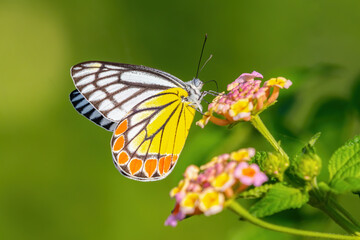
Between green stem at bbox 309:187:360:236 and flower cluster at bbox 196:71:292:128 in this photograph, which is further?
flower cluster at bbox 196:71:292:128

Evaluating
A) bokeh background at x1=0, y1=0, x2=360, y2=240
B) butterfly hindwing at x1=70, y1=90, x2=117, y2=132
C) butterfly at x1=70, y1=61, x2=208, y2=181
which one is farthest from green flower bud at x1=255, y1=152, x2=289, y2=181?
bokeh background at x1=0, y1=0, x2=360, y2=240

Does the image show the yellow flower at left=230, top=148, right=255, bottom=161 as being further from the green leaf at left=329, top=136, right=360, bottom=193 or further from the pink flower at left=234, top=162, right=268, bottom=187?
the green leaf at left=329, top=136, right=360, bottom=193

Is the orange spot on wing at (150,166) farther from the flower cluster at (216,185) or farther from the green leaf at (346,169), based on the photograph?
the green leaf at (346,169)

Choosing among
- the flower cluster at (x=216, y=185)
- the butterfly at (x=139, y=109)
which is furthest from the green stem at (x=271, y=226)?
the butterfly at (x=139, y=109)

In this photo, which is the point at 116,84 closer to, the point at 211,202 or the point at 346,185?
the point at 211,202

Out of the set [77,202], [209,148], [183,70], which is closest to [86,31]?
[183,70]

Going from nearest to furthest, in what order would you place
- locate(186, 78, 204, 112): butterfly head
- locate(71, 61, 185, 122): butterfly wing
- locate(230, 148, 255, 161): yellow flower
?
locate(230, 148, 255, 161): yellow flower < locate(71, 61, 185, 122): butterfly wing < locate(186, 78, 204, 112): butterfly head

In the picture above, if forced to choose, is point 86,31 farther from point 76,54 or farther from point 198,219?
point 198,219
